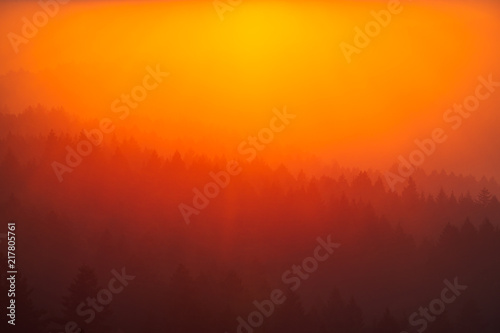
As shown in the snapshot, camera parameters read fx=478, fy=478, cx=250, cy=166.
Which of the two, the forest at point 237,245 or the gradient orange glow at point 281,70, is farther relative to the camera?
the gradient orange glow at point 281,70

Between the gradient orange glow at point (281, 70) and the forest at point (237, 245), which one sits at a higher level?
Result: the gradient orange glow at point (281, 70)

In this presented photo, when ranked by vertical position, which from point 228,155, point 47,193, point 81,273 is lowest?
point 81,273

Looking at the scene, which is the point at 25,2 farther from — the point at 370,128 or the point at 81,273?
the point at 370,128

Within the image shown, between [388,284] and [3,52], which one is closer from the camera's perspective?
[388,284]

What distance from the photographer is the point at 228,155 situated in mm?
2475

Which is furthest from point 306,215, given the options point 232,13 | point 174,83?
point 232,13

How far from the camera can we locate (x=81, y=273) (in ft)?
7.87

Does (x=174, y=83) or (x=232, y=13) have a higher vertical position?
(x=232, y=13)

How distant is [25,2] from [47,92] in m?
0.52

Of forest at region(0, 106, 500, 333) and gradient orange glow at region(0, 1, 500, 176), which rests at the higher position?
gradient orange glow at region(0, 1, 500, 176)

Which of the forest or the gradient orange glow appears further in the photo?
the gradient orange glow

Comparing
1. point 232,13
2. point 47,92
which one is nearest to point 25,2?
point 47,92

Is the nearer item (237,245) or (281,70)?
(237,245)

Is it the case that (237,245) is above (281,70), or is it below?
below
